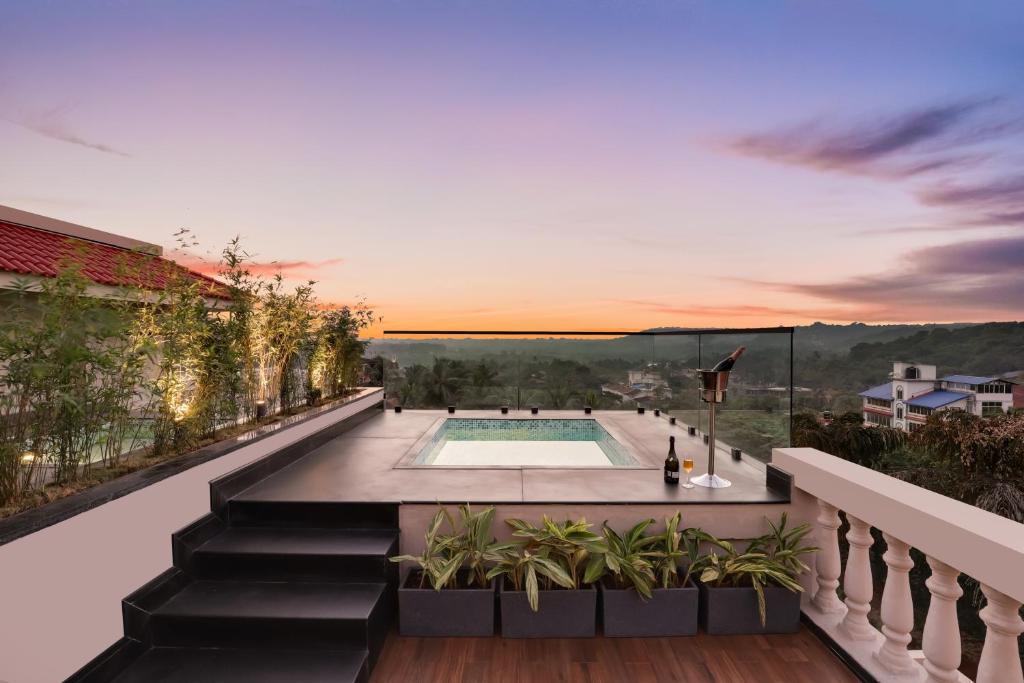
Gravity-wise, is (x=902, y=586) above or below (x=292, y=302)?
below

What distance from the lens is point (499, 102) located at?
6230 millimetres

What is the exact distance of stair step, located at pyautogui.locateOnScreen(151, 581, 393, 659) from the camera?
7.82 ft

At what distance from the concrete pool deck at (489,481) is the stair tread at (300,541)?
0.57 feet

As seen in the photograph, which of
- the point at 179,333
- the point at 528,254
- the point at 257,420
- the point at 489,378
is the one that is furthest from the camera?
the point at 528,254

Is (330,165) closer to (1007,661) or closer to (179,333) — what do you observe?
(179,333)

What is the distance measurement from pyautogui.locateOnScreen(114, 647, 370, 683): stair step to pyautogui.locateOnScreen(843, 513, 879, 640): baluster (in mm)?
2202

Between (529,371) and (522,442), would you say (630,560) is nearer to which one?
(522,442)

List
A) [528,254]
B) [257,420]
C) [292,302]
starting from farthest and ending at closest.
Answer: [528,254]
[292,302]
[257,420]

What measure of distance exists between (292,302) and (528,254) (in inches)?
167

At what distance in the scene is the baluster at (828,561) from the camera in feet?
8.79

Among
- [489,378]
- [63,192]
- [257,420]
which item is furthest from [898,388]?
[63,192]

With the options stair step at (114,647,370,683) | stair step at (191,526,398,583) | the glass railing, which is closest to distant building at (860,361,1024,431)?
the glass railing

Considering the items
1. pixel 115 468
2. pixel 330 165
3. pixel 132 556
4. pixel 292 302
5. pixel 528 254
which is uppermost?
pixel 330 165

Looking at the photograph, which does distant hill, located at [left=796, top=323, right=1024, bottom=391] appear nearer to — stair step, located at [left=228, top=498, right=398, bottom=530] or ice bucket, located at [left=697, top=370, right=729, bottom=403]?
ice bucket, located at [left=697, top=370, right=729, bottom=403]
